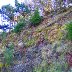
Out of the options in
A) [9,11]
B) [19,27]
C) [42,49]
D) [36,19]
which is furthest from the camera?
[9,11]

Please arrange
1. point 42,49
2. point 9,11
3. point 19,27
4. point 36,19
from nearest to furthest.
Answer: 1. point 42,49
2. point 36,19
3. point 19,27
4. point 9,11

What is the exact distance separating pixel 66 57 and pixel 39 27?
5.69m

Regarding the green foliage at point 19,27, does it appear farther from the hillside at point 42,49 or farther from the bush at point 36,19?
the bush at point 36,19

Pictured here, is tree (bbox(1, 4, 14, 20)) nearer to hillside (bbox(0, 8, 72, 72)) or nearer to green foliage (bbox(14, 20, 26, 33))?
green foliage (bbox(14, 20, 26, 33))

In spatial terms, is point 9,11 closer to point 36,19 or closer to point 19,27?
point 19,27

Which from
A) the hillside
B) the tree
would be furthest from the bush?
the tree

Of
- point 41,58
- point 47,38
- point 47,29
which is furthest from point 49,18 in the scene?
point 41,58

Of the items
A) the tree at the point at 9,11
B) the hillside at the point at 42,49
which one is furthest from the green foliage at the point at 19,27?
the tree at the point at 9,11

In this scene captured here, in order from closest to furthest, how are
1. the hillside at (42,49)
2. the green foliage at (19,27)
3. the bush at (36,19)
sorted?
1. the hillside at (42,49)
2. the bush at (36,19)
3. the green foliage at (19,27)

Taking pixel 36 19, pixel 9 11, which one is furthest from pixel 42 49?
pixel 9 11

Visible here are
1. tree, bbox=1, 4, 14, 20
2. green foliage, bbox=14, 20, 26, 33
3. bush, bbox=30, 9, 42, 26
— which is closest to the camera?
bush, bbox=30, 9, 42, 26

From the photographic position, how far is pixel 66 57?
37.3 ft

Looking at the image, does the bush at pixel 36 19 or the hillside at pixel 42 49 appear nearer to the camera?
the hillside at pixel 42 49

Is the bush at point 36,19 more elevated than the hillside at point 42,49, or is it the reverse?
the bush at point 36,19
